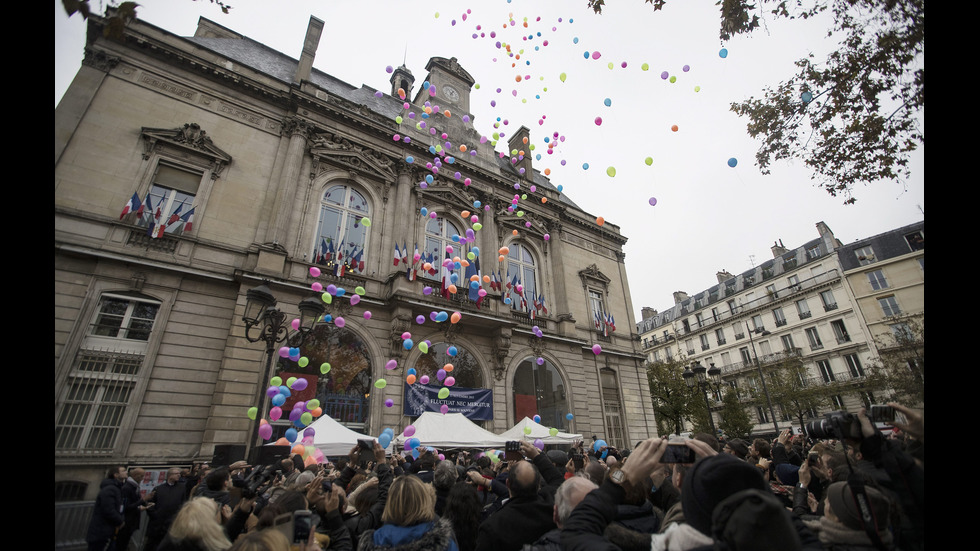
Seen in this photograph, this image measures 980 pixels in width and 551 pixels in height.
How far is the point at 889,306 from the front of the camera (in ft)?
94.5

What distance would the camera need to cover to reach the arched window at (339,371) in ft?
36.8

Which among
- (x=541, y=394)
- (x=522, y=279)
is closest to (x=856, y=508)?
(x=541, y=394)

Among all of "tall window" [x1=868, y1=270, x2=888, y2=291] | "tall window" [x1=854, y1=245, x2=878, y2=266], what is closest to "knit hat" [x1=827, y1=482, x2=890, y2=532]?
"tall window" [x1=868, y1=270, x2=888, y2=291]

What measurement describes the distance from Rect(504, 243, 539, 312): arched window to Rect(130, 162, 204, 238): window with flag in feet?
35.5

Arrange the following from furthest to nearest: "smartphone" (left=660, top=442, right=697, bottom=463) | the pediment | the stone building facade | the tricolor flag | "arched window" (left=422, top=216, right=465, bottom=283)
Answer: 1. "arched window" (left=422, top=216, right=465, bottom=283)
2. the pediment
3. the tricolor flag
4. the stone building facade
5. "smartphone" (left=660, top=442, right=697, bottom=463)

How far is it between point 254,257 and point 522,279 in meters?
10.5

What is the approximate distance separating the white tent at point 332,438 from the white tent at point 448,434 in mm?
1425

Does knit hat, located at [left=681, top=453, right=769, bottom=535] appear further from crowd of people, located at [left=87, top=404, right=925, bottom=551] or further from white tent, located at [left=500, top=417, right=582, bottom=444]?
white tent, located at [left=500, top=417, right=582, bottom=444]

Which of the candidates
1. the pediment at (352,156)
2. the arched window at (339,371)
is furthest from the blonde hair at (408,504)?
the pediment at (352,156)

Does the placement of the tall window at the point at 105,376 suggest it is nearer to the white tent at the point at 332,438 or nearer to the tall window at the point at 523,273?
the white tent at the point at 332,438

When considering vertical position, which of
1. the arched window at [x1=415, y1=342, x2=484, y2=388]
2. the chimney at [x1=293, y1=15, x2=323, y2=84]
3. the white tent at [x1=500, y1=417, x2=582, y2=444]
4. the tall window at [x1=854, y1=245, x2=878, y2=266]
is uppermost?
the chimney at [x1=293, y1=15, x2=323, y2=84]

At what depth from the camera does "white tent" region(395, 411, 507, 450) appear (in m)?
9.79

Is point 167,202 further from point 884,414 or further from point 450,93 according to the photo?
point 884,414
